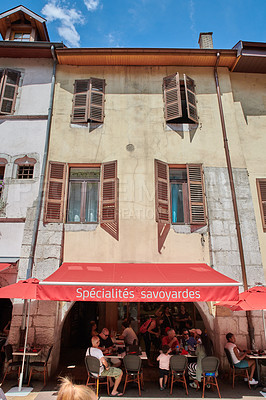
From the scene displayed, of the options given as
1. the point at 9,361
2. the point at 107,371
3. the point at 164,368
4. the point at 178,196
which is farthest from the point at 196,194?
the point at 9,361

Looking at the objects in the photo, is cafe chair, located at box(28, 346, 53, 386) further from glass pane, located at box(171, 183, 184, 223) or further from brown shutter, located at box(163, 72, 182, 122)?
brown shutter, located at box(163, 72, 182, 122)

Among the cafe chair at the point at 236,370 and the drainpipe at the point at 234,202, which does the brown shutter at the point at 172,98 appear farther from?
the cafe chair at the point at 236,370

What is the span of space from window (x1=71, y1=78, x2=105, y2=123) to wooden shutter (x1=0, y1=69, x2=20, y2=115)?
6.88 ft

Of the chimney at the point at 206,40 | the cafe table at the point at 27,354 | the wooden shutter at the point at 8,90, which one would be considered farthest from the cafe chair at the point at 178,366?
the chimney at the point at 206,40

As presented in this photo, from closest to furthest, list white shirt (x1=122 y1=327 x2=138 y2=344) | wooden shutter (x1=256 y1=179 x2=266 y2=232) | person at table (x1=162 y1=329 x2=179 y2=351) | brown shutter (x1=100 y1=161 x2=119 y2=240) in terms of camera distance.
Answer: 1. person at table (x1=162 y1=329 x2=179 y2=351)
2. white shirt (x1=122 y1=327 x2=138 y2=344)
3. brown shutter (x1=100 y1=161 x2=119 y2=240)
4. wooden shutter (x1=256 y1=179 x2=266 y2=232)

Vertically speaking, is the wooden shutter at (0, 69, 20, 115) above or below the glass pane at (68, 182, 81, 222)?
above

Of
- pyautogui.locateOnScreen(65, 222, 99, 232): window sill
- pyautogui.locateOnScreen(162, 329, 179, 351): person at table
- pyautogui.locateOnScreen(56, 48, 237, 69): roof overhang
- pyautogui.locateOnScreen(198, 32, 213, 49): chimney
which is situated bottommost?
pyautogui.locateOnScreen(162, 329, 179, 351): person at table

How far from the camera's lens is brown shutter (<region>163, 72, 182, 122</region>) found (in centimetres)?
919

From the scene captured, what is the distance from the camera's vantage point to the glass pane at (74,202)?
8.51 metres

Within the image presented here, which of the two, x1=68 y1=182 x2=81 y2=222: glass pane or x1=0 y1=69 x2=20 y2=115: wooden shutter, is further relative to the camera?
x1=0 y1=69 x2=20 y2=115: wooden shutter

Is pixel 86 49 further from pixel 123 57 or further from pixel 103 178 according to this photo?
pixel 103 178

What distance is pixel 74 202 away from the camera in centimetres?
870

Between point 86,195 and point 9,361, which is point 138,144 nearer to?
point 86,195

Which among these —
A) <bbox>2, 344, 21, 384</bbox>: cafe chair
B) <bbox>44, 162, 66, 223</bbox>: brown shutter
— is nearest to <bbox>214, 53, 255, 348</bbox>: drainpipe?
<bbox>44, 162, 66, 223</bbox>: brown shutter
